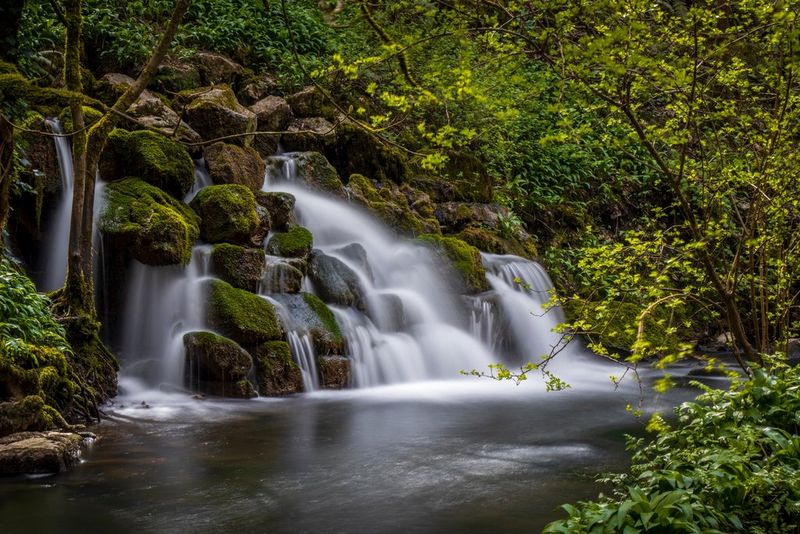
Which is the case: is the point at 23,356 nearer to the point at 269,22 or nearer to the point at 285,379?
the point at 285,379

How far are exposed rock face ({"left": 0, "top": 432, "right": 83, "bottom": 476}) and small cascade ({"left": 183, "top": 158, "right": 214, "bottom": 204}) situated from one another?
610 centimetres

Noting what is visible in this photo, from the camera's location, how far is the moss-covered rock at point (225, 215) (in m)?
10.7

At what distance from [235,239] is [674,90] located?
307 inches

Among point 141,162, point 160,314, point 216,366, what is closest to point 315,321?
point 216,366

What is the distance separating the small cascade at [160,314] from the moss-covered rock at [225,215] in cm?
90


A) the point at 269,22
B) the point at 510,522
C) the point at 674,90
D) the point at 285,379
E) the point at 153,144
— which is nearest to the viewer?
the point at 674,90

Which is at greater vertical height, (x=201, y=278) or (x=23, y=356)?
(x=201, y=278)

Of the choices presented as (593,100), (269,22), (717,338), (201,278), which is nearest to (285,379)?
(201,278)

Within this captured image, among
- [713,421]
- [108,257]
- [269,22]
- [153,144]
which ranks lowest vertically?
[713,421]

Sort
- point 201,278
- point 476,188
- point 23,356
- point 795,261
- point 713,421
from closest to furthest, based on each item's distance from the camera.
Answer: point 713,421 < point 795,261 < point 23,356 < point 201,278 < point 476,188

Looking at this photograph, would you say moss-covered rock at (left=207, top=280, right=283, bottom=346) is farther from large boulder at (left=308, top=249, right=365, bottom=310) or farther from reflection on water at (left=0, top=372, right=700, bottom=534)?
large boulder at (left=308, top=249, right=365, bottom=310)

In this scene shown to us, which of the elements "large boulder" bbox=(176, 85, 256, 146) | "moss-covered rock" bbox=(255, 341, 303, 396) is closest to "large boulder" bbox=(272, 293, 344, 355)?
"moss-covered rock" bbox=(255, 341, 303, 396)

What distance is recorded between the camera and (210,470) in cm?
599

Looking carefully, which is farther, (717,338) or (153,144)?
(717,338)
